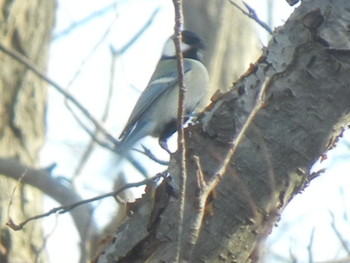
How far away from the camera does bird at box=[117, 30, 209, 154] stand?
4551 mm

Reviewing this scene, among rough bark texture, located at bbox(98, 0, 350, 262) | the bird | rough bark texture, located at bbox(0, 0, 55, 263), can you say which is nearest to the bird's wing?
the bird

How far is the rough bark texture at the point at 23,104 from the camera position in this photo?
14.5ft

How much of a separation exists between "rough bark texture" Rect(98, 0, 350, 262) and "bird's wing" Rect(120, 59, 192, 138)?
8.66ft

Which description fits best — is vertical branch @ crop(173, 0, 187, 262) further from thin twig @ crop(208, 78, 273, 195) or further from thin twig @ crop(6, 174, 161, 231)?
thin twig @ crop(6, 174, 161, 231)

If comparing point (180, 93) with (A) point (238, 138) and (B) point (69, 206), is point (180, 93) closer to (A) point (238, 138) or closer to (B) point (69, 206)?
(A) point (238, 138)

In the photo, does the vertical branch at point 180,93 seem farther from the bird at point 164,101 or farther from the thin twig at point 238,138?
the bird at point 164,101

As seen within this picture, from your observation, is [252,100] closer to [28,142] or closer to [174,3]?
[174,3]

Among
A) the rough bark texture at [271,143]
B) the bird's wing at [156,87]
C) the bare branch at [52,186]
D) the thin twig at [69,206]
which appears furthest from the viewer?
the bird's wing at [156,87]

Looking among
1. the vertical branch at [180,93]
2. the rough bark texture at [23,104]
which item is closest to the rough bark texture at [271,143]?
the vertical branch at [180,93]

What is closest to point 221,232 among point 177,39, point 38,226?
point 177,39

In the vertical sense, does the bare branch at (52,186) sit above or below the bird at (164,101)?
below

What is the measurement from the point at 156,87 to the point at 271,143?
304 cm

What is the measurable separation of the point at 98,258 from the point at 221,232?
0.29m

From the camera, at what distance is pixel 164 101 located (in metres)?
4.75
